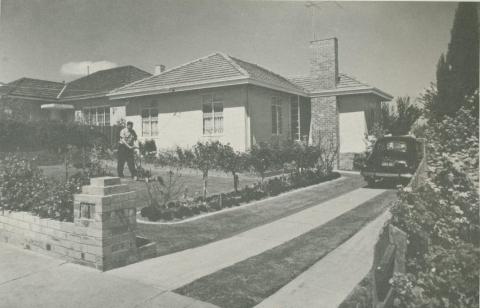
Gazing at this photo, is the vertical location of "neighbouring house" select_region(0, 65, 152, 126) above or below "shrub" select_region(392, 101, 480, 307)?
above

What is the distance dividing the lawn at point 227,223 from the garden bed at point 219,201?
11.8 inches

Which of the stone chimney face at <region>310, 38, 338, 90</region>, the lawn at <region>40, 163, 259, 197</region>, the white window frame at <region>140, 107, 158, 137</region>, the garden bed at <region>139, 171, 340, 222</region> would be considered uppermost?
the stone chimney face at <region>310, 38, 338, 90</region>

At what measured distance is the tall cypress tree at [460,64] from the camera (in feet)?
15.2


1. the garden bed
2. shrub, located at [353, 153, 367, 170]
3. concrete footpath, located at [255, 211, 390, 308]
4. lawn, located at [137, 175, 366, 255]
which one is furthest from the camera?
shrub, located at [353, 153, 367, 170]

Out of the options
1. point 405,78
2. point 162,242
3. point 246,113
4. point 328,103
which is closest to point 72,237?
point 162,242

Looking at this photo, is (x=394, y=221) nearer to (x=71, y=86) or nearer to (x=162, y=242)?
(x=162, y=242)

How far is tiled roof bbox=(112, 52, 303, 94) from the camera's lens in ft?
44.5

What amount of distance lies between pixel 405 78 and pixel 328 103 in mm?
12164

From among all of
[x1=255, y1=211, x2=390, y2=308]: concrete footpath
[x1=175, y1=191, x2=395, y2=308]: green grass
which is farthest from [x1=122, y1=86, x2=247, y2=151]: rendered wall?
[x1=255, y1=211, x2=390, y2=308]: concrete footpath

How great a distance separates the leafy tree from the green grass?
12.1m

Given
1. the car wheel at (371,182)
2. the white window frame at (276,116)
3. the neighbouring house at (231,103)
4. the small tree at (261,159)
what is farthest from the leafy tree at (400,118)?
the small tree at (261,159)

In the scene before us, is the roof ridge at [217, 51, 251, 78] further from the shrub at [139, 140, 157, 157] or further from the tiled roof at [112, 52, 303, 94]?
the shrub at [139, 140, 157, 157]

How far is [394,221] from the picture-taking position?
14.5 feet

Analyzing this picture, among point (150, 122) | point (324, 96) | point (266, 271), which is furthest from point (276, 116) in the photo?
point (266, 271)
